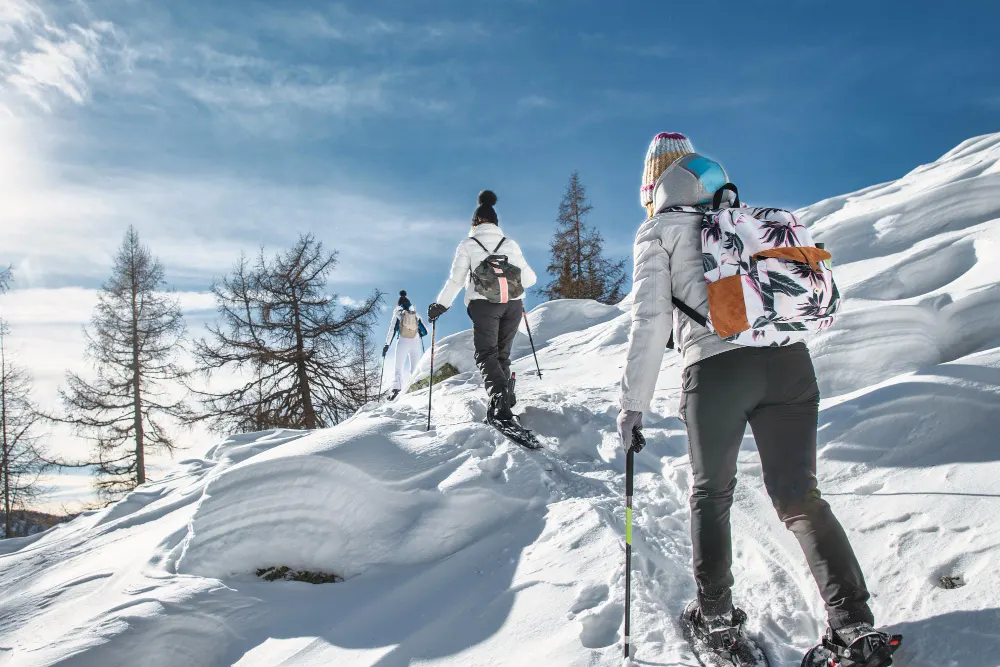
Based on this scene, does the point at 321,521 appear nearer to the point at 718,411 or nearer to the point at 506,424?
the point at 506,424

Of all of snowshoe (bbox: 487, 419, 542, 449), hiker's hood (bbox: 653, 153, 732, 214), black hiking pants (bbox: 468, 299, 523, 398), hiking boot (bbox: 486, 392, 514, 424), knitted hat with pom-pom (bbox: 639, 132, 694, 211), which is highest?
knitted hat with pom-pom (bbox: 639, 132, 694, 211)

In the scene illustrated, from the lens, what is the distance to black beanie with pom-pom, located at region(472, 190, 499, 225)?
639cm

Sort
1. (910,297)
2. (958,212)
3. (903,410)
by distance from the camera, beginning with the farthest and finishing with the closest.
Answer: (958,212), (910,297), (903,410)

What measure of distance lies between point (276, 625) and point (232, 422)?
16241 millimetres

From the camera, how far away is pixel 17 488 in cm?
1956

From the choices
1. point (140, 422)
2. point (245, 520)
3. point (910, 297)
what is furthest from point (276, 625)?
point (140, 422)

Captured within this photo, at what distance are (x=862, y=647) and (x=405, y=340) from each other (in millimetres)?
11631

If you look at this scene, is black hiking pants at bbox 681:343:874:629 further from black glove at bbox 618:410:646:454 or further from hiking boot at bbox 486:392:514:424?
hiking boot at bbox 486:392:514:424

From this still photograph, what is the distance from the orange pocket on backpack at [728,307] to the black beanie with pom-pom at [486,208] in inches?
170

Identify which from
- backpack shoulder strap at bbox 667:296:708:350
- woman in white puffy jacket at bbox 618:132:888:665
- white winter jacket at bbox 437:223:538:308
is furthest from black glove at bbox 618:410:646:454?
white winter jacket at bbox 437:223:538:308

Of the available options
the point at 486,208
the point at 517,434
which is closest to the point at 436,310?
the point at 486,208

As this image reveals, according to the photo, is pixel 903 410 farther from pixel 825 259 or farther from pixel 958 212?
pixel 958 212

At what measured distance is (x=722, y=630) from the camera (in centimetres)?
244

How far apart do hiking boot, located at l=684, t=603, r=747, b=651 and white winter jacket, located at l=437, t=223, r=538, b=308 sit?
4196 mm
